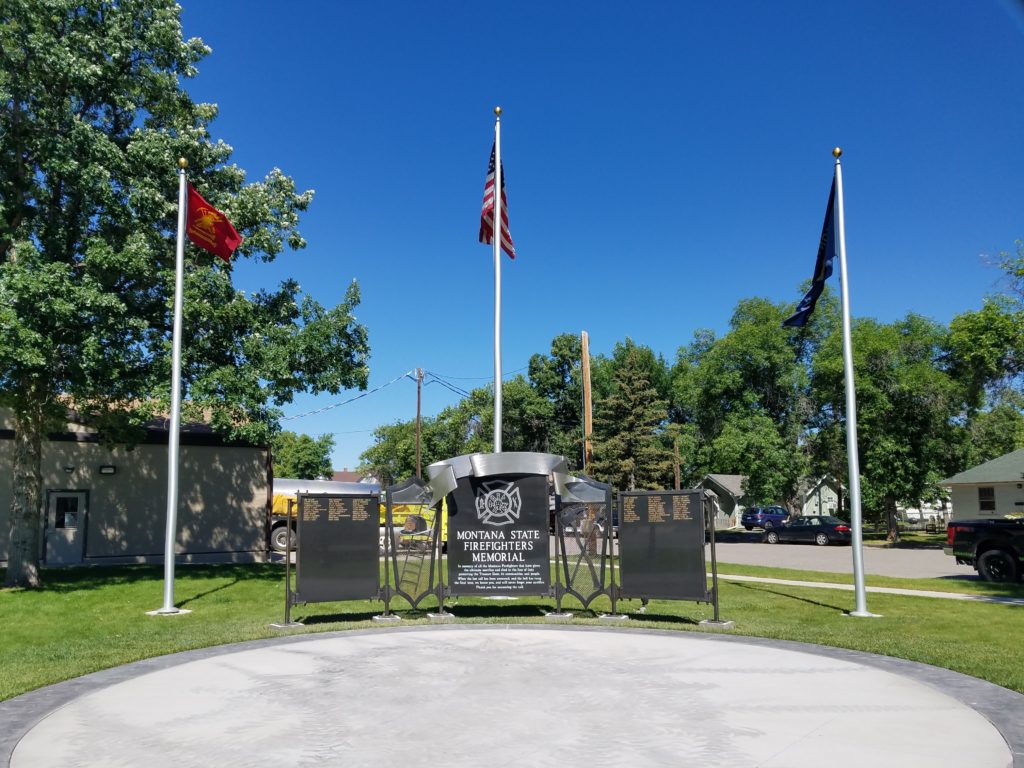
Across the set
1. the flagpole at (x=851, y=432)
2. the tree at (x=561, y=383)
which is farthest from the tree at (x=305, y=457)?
the flagpole at (x=851, y=432)

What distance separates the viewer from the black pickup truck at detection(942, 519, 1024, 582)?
735 inches

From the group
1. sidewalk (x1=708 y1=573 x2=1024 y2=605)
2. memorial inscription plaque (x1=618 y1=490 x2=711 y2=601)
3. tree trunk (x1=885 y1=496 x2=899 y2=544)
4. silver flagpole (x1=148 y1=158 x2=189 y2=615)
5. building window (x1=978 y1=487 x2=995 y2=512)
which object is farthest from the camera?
tree trunk (x1=885 y1=496 x2=899 y2=544)

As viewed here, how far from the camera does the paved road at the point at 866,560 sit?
866 inches

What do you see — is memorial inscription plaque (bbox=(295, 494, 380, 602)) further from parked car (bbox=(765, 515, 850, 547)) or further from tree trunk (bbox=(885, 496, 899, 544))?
tree trunk (bbox=(885, 496, 899, 544))

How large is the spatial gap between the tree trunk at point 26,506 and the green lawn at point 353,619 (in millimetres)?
594

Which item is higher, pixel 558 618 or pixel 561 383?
pixel 561 383

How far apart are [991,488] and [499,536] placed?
105 feet

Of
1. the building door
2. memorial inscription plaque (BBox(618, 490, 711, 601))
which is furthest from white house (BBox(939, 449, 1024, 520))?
the building door

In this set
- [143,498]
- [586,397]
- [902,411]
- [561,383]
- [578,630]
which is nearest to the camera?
[578,630]

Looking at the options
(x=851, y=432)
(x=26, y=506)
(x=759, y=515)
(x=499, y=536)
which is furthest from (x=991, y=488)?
(x=26, y=506)

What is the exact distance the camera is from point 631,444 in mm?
49125

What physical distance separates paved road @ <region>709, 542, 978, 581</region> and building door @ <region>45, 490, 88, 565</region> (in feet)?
65.0

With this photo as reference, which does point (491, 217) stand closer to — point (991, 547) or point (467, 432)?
point (991, 547)

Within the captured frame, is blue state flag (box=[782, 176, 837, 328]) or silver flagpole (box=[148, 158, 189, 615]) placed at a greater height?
blue state flag (box=[782, 176, 837, 328])
